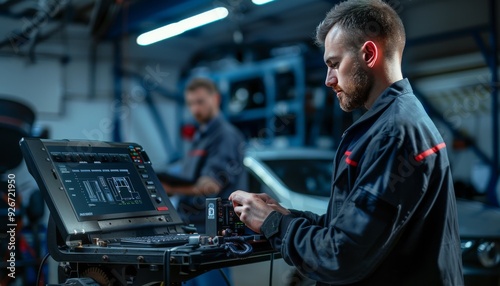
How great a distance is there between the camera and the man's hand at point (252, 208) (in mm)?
1543

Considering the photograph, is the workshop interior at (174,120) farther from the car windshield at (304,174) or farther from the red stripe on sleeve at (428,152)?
the red stripe on sleeve at (428,152)

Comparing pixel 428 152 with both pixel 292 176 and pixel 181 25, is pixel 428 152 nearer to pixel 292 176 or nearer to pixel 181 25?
pixel 292 176

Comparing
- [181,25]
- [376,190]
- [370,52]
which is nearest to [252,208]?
[376,190]

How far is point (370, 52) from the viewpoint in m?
1.48

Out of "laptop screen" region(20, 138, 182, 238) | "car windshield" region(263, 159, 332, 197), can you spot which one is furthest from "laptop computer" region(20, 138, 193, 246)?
"car windshield" region(263, 159, 332, 197)

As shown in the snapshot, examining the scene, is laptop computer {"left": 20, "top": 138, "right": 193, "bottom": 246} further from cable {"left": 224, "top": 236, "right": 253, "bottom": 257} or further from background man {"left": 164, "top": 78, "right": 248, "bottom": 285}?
background man {"left": 164, "top": 78, "right": 248, "bottom": 285}

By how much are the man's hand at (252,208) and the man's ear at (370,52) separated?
17.9 inches

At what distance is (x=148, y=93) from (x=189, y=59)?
2.00 meters

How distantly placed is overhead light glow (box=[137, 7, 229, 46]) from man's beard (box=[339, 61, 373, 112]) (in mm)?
4044

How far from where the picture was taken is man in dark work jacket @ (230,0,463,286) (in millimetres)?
1327

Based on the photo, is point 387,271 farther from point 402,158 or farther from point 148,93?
point 148,93

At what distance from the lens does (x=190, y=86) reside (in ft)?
12.1

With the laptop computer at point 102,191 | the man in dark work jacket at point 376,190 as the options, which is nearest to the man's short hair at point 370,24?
the man in dark work jacket at point 376,190

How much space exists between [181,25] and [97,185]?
3.91m
